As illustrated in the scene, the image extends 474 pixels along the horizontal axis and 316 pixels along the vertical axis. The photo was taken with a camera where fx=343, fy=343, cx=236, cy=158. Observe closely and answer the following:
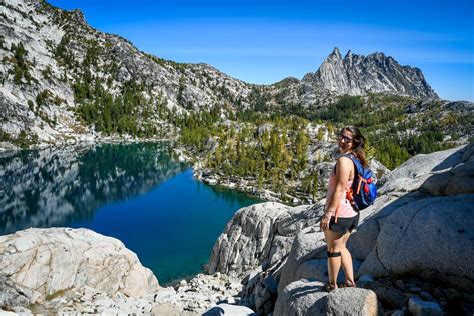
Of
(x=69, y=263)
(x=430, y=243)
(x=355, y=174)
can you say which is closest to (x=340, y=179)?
(x=355, y=174)

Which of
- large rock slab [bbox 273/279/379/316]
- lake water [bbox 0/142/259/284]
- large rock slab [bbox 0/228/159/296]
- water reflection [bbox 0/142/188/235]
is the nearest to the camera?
large rock slab [bbox 273/279/379/316]

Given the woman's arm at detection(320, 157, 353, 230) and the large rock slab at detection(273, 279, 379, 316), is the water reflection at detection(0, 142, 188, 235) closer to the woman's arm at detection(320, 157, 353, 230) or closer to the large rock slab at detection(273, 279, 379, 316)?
the large rock slab at detection(273, 279, 379, 316)

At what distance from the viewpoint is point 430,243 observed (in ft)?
36.9

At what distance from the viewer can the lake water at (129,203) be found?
5541 centimetres

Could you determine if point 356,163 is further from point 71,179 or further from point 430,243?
point 71,179

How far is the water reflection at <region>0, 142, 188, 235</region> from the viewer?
71.4 meters

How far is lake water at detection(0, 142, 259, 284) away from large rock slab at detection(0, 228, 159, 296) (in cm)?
1649

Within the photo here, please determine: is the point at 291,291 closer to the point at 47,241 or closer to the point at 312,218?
the point at 312,218

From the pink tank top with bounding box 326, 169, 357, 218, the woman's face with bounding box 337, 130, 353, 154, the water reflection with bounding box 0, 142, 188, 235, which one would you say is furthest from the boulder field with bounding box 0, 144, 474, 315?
the water reflection with bounding box 0, 142, 188, 235

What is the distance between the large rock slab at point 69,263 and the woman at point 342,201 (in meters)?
20.2

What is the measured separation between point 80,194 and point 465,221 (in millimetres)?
90132

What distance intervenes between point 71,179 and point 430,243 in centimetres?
10561

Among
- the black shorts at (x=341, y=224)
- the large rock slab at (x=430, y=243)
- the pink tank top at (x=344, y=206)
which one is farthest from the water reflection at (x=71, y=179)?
the pink tank top at (x=344, y=206)

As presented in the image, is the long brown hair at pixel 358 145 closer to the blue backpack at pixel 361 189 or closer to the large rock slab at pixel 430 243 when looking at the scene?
the blue backpack at pixel 361 189
